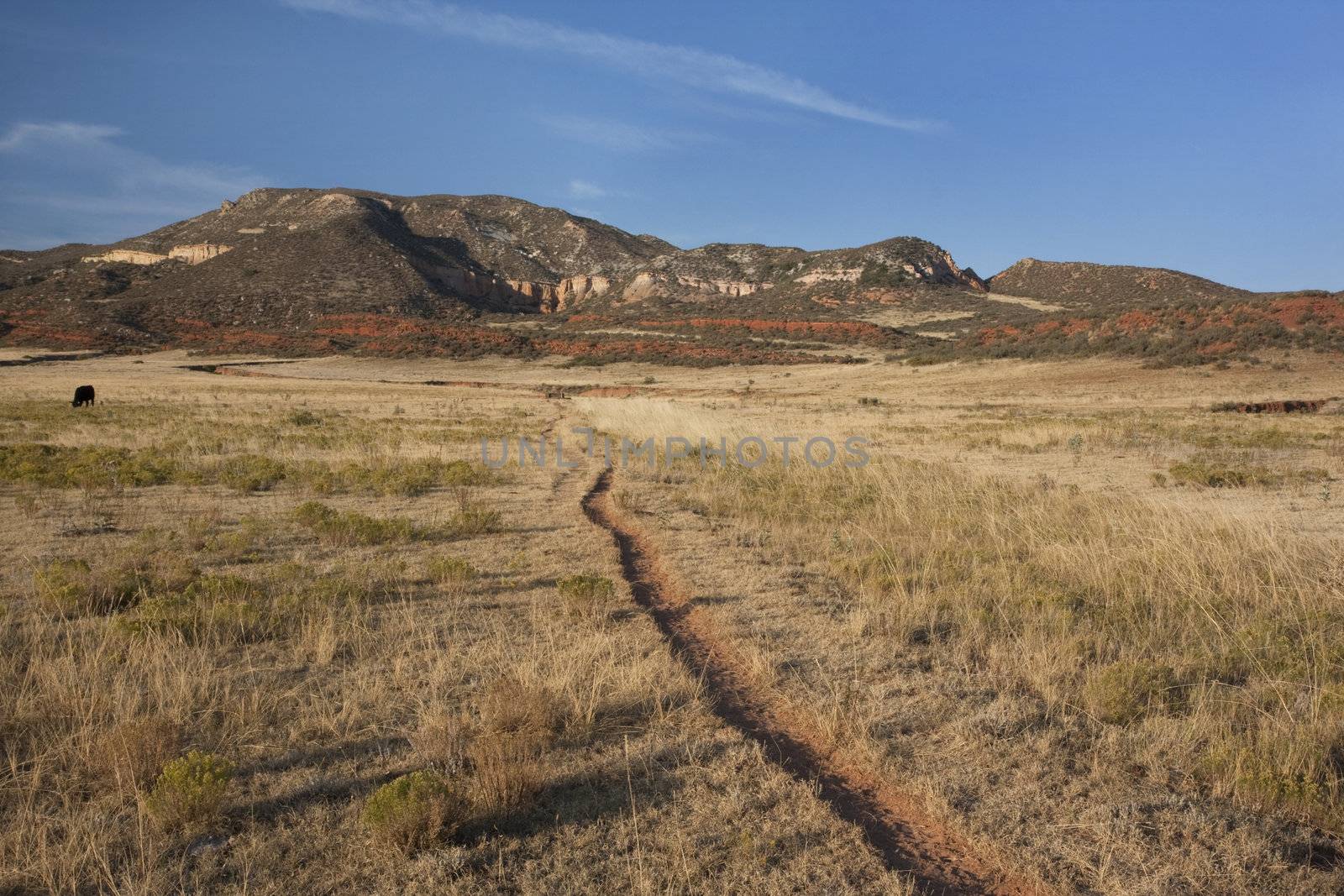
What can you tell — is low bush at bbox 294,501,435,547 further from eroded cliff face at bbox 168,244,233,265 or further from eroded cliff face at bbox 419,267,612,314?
eroded cliff face at bbox 168,244,233,265

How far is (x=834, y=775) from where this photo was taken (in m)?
3.65

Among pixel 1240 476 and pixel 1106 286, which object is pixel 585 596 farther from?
pixel 1106 286

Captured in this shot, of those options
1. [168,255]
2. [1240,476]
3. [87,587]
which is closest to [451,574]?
[87,587]

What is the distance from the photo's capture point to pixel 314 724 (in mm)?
3982

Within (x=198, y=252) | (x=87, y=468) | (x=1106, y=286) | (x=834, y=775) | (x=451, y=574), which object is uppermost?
(x=198, y=252)

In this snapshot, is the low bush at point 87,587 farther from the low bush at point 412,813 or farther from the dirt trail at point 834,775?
the dirt trail at point 834,775

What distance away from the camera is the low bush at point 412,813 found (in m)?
2.96

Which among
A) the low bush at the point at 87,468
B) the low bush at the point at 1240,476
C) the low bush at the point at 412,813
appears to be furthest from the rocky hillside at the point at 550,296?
the low bush at the point at 412,813

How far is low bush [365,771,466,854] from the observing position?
9.72 feet

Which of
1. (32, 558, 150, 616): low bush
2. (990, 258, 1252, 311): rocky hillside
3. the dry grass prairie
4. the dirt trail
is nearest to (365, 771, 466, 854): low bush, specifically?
the dry grass prairie

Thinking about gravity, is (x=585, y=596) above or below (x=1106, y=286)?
below

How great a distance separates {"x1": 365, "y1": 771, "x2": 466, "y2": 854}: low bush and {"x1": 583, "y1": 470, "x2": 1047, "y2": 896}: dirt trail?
1625 mm

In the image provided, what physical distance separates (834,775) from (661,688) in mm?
1197

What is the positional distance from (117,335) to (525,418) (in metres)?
68.5
